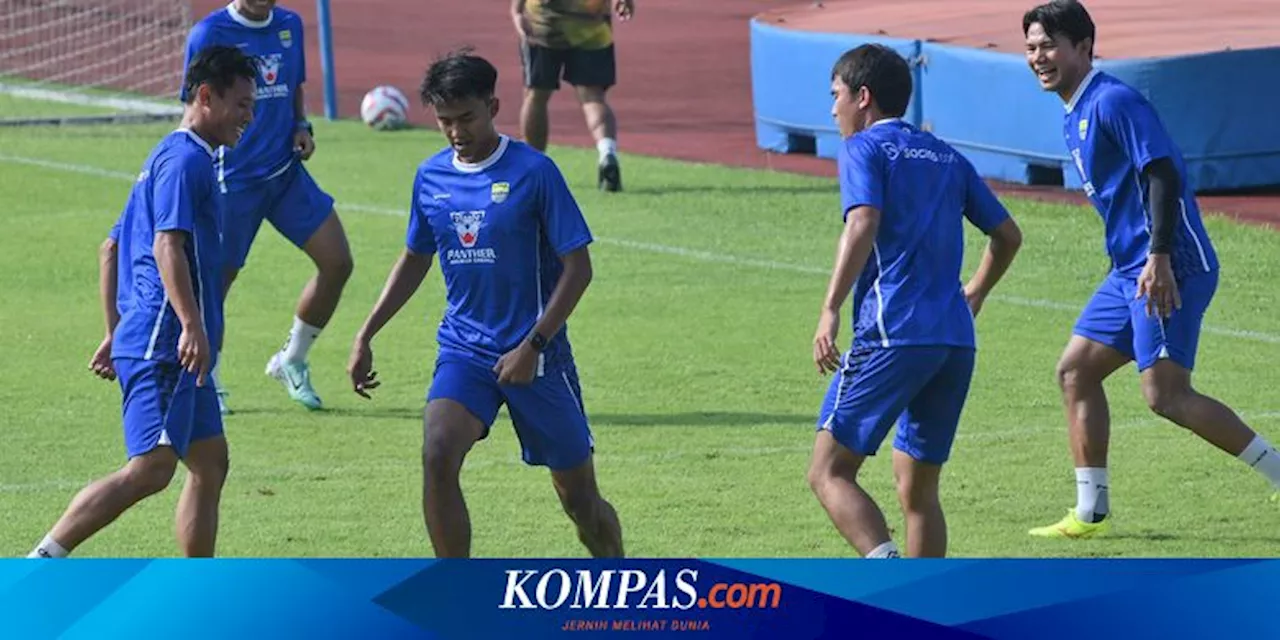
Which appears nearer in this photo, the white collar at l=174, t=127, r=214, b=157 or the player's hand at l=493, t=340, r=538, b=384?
the player's hand at l=493, t=340, r=538, b=384

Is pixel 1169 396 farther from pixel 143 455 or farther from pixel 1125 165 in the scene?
pixel 143 455

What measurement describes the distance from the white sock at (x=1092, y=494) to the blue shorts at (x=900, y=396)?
1.49 metres

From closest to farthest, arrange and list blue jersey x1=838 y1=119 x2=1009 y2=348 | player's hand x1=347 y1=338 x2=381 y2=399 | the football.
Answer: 1. blue jersey x1=838 y1=119 x2=1009 y2=348
2. player's hand x1=347 y1=338 x2=381 y2=399
3. the football

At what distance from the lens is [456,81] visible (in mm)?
8484

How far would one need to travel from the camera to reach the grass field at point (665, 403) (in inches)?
399

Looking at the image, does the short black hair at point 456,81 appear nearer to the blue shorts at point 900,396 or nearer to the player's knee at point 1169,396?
the blue shorts at point 900,396

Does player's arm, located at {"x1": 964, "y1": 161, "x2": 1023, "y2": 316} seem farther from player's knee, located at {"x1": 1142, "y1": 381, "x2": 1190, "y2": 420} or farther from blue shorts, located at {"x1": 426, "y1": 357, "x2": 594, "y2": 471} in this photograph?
blue shorts, located at {"x1": 426, "y1": 357, "x2": 594, "y2": 471}

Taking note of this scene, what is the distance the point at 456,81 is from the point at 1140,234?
2774mm

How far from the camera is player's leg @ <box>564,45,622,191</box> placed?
1859 cm

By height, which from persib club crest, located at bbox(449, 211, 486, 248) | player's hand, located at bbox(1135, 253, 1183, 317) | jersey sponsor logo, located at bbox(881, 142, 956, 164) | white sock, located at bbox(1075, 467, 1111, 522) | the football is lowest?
the football

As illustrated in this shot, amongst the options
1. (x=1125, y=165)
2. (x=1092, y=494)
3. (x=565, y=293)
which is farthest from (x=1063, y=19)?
(x=565, y=293)

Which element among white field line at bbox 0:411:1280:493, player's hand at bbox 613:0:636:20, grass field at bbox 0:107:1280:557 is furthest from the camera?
player's hand at bbox 613:0:636:20

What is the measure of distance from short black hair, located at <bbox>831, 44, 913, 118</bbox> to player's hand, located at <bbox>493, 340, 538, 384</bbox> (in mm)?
1360

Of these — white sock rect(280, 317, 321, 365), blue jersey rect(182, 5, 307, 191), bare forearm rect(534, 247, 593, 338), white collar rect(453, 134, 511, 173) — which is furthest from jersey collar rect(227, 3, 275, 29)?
bare forearm rect(534, 247, 593, 338)
